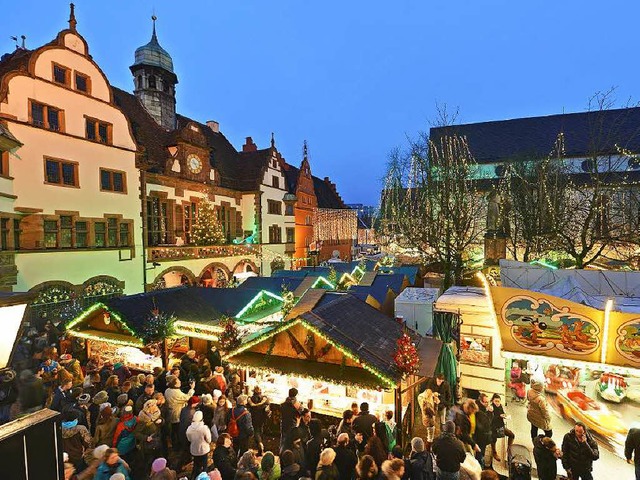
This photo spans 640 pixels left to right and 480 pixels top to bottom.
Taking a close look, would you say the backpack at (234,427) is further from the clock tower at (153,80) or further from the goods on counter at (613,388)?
the clock tower at (153,80)

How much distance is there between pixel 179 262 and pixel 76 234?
21.5 feet

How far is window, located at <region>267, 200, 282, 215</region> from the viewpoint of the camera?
33969 millimetres

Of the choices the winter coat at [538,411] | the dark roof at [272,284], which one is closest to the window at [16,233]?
the dark roof at [272,284]

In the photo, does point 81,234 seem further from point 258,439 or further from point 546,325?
point 546,325

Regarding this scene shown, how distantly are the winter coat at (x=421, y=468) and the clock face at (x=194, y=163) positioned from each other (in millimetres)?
24376

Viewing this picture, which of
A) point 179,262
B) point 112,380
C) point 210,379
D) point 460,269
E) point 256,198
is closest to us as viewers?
point 112,380

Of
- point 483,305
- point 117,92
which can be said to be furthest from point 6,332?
point 117,92

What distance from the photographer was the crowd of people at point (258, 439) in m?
5.81

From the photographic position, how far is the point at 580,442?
6.46 meters

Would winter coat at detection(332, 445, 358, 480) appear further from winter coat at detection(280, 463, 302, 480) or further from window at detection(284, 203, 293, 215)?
window at detection(284, 203, 293, 215)

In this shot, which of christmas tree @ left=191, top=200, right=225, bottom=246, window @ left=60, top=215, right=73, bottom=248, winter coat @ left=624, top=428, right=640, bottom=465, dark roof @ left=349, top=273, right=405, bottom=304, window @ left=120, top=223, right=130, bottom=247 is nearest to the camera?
winter coat @ left=624, top=428, right=640, bottom=465

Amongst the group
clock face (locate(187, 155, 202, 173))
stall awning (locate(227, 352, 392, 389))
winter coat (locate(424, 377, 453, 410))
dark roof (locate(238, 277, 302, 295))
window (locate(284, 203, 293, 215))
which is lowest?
winter coat (locate(424, 377, 453, 410))

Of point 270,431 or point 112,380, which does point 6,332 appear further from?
point 270,431

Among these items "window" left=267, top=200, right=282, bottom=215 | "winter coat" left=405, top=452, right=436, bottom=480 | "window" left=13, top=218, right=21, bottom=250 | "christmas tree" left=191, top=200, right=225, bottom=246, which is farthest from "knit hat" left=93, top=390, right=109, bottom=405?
"window" left=267, top=200, right=282, bottom=215
